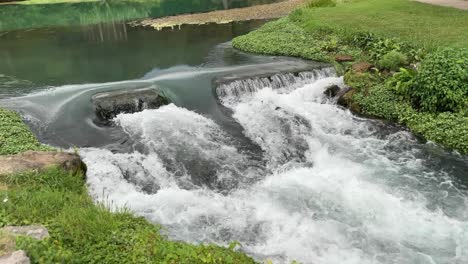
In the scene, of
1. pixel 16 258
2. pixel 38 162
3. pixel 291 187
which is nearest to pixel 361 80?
pixel 291 187

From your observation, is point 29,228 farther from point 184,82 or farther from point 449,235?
point 184,82

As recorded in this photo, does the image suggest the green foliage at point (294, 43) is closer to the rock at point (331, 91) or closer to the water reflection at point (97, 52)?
the water reflection at point (97, 52)

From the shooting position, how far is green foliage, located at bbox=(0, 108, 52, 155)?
9.91 metres

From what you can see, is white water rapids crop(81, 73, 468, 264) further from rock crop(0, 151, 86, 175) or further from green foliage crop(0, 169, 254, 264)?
green foliage crop(0, 169, 254, 264)

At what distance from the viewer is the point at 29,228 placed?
6.11m

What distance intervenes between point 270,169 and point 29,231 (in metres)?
6.09

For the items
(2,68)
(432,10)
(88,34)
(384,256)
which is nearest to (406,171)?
(384,256)

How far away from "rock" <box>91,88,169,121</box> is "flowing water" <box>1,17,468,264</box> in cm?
36

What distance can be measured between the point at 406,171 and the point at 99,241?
24.5 ft

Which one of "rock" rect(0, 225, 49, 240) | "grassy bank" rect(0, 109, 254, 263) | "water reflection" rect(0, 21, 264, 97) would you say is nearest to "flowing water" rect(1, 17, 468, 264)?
"water reflection" rect(0, 21, 264, 97)

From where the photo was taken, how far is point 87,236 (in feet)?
20.5

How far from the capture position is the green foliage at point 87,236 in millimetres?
5812

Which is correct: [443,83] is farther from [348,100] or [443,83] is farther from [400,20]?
[400,20]

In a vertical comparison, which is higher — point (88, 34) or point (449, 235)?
point (88, 34)
